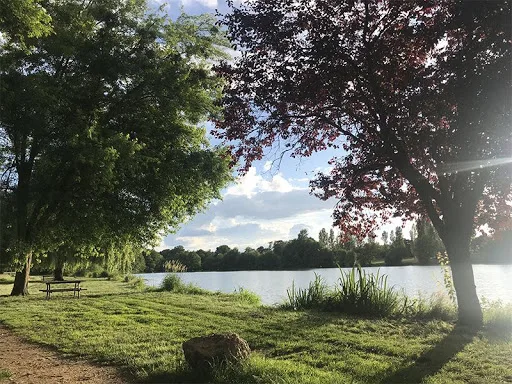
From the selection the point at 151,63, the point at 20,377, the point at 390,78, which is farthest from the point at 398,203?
the point at 151,63

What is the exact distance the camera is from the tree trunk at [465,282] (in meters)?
7.64

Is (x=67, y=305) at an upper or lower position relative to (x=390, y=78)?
lower

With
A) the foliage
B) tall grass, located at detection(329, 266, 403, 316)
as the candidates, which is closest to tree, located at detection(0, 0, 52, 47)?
tall grass, located at detection(329, 266, 403, 316)

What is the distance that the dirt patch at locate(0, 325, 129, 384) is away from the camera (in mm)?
5281

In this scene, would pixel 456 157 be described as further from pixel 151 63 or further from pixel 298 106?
pixel 151 63

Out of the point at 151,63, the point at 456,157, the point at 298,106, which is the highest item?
the point at 151,63

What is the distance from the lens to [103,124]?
14234 mm

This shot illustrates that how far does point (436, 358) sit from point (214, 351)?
3028mm

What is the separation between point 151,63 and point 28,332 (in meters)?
9.46

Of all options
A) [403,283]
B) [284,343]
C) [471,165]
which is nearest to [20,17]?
[284,343]

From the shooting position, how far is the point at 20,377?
214 inches

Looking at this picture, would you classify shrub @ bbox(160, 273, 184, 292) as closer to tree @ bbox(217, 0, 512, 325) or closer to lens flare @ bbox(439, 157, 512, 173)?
tree @ bbox(217, 0, 512, 325)

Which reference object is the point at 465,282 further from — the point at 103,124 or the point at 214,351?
the point at 103,124

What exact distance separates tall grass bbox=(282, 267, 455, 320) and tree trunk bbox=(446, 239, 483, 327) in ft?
5.94
